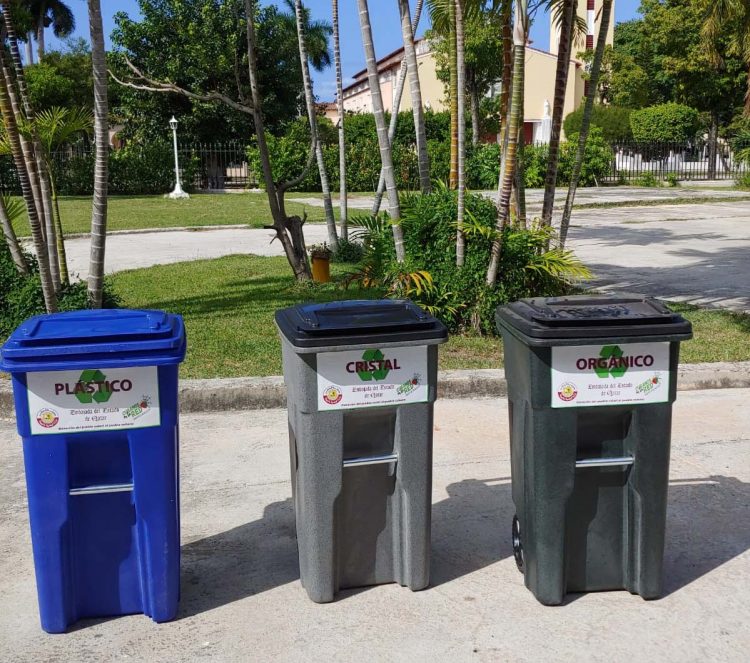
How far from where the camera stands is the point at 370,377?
3.50 metres

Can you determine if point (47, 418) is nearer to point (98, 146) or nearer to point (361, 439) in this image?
point (361, 439)

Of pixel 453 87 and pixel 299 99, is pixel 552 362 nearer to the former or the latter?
pixel 453 87

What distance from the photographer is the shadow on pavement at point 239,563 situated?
3840mm

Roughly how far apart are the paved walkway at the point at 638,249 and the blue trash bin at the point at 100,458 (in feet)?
25.7

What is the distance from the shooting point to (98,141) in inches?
261

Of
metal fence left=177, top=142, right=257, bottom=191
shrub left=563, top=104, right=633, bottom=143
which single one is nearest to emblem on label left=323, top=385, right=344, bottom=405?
metal fence left=177, top=142, right=257, bottom=191

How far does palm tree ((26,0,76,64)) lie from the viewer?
5544 centimetres

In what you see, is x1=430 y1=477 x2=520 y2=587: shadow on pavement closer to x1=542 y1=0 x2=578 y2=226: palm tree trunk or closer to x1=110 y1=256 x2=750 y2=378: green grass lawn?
x1=110 y1=256 x2=750 y2=378: green grass lawn

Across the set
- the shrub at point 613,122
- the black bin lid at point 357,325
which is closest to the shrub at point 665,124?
the shrub at point 613,122

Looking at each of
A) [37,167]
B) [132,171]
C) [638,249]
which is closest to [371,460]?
[37,167]

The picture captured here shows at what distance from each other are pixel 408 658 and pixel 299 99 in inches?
1457

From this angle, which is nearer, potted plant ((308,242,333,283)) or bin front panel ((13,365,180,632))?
bin front panel ((13,365,180,632))

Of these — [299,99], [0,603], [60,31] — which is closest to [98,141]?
[0,603]

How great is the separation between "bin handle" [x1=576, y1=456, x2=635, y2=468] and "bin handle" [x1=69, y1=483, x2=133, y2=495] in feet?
5.67
